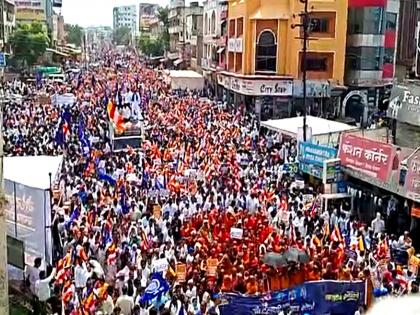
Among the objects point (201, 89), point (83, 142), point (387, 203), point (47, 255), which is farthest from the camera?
point (201, 89)

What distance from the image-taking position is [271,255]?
10.4 m

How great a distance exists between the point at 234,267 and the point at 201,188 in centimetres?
542

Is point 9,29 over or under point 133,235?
over

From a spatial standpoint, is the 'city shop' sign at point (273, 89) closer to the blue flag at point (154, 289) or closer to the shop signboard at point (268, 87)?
the shop signboard at point (268, 87)

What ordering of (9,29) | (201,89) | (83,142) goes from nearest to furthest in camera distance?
(83,142), (201,89), (9,29)

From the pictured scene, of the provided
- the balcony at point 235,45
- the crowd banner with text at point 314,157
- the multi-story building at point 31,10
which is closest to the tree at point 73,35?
the multi-story building at point 31,10

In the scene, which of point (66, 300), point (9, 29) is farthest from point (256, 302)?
point (9, 29)

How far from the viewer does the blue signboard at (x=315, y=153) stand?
55.2 feet

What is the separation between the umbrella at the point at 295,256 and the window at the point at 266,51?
24120mm

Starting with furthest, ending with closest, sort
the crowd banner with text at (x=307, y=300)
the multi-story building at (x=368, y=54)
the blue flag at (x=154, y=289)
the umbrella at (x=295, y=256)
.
Answer: the multi-story building at (x=368, y=54), the umbrella at (x=295, y=256), the blue flag at (x=154, y=289), the crowd banner with text at (x=307, y=300)

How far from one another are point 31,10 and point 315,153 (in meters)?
72.9

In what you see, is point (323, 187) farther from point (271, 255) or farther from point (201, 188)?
point (271, 255)

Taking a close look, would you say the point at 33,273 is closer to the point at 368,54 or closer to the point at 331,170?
the point at 331,170

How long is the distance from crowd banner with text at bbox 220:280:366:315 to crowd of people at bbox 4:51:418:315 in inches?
15.1
